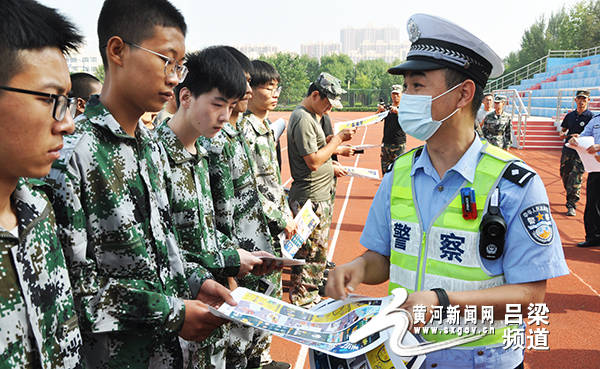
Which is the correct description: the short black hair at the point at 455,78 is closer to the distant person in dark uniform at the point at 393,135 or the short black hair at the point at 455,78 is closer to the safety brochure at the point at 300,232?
the safety brochure at the point at 300,232

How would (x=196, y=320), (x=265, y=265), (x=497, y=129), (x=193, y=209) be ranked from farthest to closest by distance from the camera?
(x=497, y=129), (x=265, y=265), (x=193, y=209), (x=196, y=320)

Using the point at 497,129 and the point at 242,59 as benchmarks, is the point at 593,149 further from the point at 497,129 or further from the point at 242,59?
the point at 497,129

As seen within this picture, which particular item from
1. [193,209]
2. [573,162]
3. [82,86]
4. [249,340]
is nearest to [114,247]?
[193,209]

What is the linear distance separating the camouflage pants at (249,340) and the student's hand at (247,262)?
0.22 metres

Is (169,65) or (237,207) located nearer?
(169,65)

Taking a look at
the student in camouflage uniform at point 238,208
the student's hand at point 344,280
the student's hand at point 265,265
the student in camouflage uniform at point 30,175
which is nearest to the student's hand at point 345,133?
the student in camouflage uniform at point 238,208

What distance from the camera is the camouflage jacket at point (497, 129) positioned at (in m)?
11.0

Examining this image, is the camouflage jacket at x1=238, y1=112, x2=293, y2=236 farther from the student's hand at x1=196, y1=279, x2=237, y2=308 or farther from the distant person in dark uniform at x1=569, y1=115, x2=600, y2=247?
the distant person in dark uniform at x1=569, y1=115, x2=600, y2=247

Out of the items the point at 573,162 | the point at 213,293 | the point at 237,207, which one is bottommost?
the point at 573,162

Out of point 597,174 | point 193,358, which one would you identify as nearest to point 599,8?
point 597,174

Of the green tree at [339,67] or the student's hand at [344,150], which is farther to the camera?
the green tree at [339,67]

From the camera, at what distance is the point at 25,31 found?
1.16 metres

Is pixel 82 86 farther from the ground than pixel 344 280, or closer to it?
farther from the ground

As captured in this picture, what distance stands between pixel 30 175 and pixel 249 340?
2230mm
